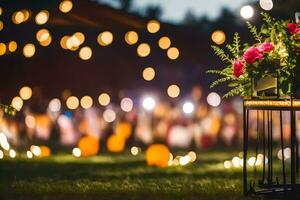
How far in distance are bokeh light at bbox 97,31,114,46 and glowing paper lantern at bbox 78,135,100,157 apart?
14.0 feet

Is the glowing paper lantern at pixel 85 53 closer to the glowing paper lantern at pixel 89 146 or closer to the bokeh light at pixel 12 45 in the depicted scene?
the bokeh light at pixel 12 45

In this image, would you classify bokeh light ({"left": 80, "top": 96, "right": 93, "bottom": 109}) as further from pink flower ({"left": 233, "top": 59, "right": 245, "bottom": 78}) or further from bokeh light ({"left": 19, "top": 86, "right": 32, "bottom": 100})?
pink flower ({"left": 233, "top": 59, "right": 245, "bottom": 78})

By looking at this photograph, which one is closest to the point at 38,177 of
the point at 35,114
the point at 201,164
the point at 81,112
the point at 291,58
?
the point at 201,164

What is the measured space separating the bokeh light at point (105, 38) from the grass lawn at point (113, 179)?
201 cm

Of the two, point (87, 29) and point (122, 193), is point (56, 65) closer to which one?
point (87, 29)

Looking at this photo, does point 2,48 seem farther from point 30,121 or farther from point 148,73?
point 30,121

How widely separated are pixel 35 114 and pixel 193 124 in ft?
15.1

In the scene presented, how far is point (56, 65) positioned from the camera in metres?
12.9

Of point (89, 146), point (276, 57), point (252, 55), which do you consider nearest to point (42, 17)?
point (252, 55)

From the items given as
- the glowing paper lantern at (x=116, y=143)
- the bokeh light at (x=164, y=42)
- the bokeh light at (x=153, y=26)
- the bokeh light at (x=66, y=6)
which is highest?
the bokeh light at (x=66, y=6)

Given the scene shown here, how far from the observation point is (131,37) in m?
12.2

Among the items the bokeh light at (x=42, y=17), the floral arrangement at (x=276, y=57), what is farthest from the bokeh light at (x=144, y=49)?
the floral arrangement at (x=276, y=57)

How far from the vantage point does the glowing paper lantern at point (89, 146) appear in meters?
16.5

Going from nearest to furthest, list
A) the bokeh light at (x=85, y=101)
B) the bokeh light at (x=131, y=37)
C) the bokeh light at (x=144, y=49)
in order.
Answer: the bokeh light at (x=131, y=37)
the bokeh light at (x=144, y=49)
the bokeh light at (x=85, y=101)
